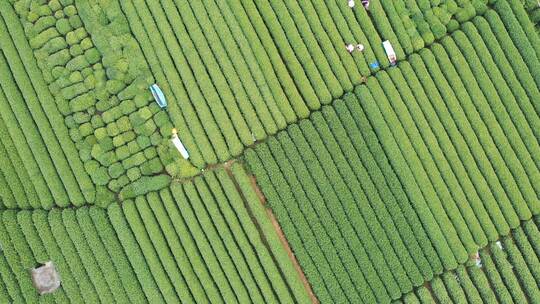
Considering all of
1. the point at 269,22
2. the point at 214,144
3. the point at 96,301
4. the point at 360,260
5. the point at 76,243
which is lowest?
the point at 360,260

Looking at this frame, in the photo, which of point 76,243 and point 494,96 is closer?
point 76,243

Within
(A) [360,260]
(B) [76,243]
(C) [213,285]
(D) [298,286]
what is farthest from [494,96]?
(B) [76,243]

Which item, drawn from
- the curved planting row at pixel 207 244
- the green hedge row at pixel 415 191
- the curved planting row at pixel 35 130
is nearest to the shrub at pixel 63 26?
the curved planting row at pixel 35 130

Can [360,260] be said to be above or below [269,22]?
below

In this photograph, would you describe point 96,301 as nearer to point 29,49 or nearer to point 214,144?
point 214,144

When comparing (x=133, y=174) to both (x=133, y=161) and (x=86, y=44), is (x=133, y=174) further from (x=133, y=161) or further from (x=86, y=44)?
(x=86, y=44)

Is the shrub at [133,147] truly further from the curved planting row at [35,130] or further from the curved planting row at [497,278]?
the curved planting row at [497,278]

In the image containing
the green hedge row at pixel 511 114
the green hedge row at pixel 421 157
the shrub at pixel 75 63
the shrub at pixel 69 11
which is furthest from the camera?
the green hedge row at pixel 511 114

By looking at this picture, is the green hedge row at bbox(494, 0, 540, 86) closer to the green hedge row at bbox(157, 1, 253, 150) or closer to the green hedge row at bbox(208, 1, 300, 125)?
the green hedge row at bbox(208, 1, 300, 125)
